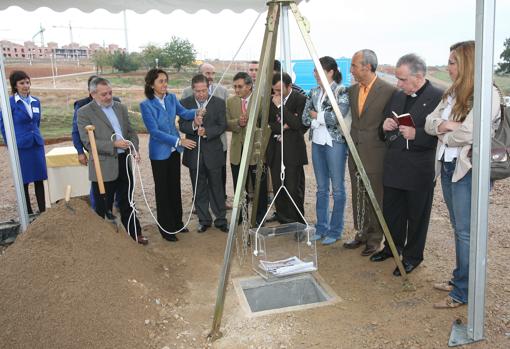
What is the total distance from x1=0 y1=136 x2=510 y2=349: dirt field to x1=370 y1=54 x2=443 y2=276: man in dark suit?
13.8 inches

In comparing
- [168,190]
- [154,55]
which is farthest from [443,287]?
[154,55]

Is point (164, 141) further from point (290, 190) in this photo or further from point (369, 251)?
point (369, 251)

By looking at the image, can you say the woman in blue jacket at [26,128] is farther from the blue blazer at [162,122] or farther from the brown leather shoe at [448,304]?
the brown leather shoe at [448,304]

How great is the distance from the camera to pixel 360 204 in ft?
12.2

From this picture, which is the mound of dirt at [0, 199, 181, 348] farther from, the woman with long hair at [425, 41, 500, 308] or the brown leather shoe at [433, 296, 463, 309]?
the woman with long hair at [425, 41, 500, 308]

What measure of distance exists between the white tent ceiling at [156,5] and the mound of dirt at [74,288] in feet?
8.89

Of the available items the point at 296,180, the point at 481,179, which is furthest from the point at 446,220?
the point at 481,179

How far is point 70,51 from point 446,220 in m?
15.5

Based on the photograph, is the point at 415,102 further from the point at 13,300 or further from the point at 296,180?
the point at 13,300

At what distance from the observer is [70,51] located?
15.9 m

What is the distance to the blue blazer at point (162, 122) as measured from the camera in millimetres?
3822

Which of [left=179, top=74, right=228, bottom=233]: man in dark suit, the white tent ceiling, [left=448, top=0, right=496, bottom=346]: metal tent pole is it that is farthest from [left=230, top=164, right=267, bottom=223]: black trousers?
[left=448, top=0, right=496, bottom=346]: metal tent pole

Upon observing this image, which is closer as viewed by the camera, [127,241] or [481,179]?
[481,179]

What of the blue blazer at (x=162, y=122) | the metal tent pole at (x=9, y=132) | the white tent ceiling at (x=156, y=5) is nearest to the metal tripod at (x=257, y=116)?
the blue blazer at (x=162, y=122)
